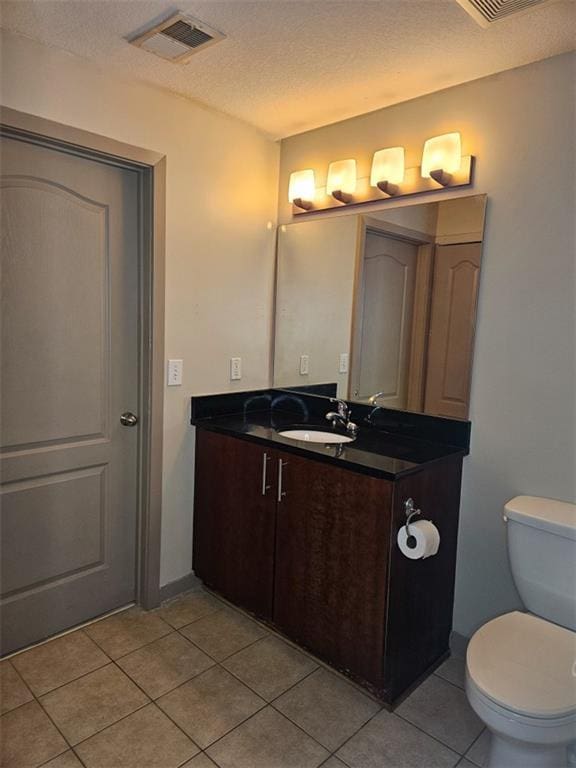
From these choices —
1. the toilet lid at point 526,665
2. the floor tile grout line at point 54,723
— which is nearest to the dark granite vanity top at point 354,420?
the toilet lid at point 526,665

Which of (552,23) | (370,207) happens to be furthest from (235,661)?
(552,23)

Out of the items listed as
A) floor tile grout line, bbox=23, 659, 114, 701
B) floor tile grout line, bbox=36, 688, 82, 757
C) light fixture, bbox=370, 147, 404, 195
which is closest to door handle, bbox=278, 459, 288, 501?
floor tile grout line, bbox=23, 659, 114, 701

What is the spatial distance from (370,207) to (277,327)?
2.61 ft

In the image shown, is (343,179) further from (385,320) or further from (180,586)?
(180,586)

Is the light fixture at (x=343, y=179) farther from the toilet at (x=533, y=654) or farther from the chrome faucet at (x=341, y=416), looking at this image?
the toilet at (x=533, y=654)

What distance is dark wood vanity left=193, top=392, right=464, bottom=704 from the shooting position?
1.82 m

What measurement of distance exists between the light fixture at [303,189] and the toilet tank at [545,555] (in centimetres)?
170

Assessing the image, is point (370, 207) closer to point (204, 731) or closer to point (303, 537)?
point (303, 537)

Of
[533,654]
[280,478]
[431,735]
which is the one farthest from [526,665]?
[280,478]

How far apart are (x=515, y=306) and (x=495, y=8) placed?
0.95m

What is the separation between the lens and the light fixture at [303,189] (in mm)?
2584

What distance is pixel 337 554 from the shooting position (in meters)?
1.94

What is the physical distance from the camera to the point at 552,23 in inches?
63.9

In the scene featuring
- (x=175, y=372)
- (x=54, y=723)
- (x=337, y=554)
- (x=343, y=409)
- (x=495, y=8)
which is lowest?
(x=54, y=723)
